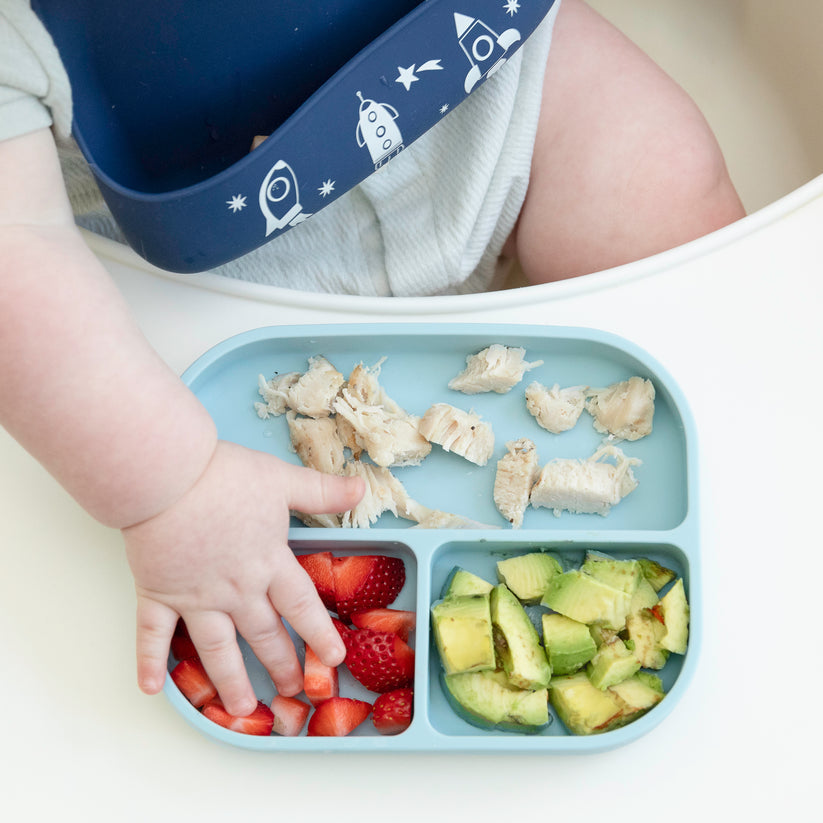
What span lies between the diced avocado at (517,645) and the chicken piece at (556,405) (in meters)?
0.12

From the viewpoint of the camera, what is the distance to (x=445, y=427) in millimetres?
566

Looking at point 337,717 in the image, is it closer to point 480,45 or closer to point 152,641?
point 152,641

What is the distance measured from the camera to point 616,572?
52cm

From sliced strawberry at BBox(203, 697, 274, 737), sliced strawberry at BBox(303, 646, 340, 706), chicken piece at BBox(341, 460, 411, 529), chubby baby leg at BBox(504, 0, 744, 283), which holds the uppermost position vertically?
chubby baby leg at BBox(504, 0, 744, 283)

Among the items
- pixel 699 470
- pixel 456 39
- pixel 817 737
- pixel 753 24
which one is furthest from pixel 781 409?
pixel 753 24

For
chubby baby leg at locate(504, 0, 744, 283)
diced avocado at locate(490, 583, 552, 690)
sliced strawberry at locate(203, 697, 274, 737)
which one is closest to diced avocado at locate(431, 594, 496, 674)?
diced avocado at locate(490, 583, 552, 690)

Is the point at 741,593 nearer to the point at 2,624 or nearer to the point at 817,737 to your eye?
the point at 817,737

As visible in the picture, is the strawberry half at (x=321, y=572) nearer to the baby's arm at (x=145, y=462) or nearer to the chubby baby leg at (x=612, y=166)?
the baby's arm at (x=145, y=462)

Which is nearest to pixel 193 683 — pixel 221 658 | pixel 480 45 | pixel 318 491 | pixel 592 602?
pixel 221 658

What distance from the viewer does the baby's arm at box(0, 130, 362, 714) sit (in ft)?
1.58

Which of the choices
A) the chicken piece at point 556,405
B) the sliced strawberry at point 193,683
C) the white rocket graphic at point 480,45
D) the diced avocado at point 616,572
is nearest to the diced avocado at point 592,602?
the diced avocado at point 616,572

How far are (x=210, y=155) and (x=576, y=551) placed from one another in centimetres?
36

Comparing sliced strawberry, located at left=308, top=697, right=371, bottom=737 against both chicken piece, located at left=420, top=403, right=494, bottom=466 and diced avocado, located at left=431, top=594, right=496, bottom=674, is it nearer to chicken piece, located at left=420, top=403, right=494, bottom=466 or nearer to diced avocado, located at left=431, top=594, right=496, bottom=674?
diced avocado, located at left=431, top=594, right=496, bottom=674

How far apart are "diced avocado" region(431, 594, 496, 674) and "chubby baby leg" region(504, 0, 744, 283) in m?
0.31
